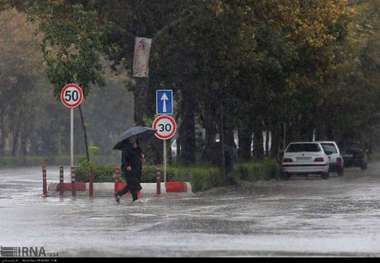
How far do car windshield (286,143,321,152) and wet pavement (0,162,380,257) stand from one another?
15644 millimetres

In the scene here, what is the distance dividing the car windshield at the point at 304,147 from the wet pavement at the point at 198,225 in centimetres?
1564

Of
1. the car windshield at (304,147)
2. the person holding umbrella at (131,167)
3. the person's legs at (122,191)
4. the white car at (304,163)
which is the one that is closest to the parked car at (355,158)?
the car windshield at (304,147)

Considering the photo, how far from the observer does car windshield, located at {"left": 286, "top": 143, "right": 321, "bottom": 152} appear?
4745 centimetres

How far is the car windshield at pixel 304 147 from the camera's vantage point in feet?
156

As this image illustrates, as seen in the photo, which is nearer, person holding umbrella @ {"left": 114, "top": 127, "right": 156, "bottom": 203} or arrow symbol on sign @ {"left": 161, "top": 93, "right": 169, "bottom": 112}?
person holding umbrella @ {"left": 114, "top": 127, "right": 156, "bottom": 203}

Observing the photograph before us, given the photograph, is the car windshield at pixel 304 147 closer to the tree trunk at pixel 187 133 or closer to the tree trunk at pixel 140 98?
the tree trunk at pixel 187 133

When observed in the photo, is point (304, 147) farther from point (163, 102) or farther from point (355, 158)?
point (355, 158)

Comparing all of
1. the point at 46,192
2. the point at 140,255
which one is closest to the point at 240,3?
the point at 46,192

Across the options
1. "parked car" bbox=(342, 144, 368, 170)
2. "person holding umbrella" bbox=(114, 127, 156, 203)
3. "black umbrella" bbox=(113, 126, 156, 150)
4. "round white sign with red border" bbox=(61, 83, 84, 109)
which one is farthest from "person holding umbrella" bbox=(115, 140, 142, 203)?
"parked car" bbox=(342, 144, 368, 170)

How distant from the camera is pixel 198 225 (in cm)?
1994

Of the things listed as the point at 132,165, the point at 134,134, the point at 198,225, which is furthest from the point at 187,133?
the point at 198,225

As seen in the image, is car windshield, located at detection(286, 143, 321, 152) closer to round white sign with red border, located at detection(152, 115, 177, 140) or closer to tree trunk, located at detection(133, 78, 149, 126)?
tree trunk, located at detection(133, 78, 149, 126)

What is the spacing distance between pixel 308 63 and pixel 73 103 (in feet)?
41.8

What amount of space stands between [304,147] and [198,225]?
28031mm
